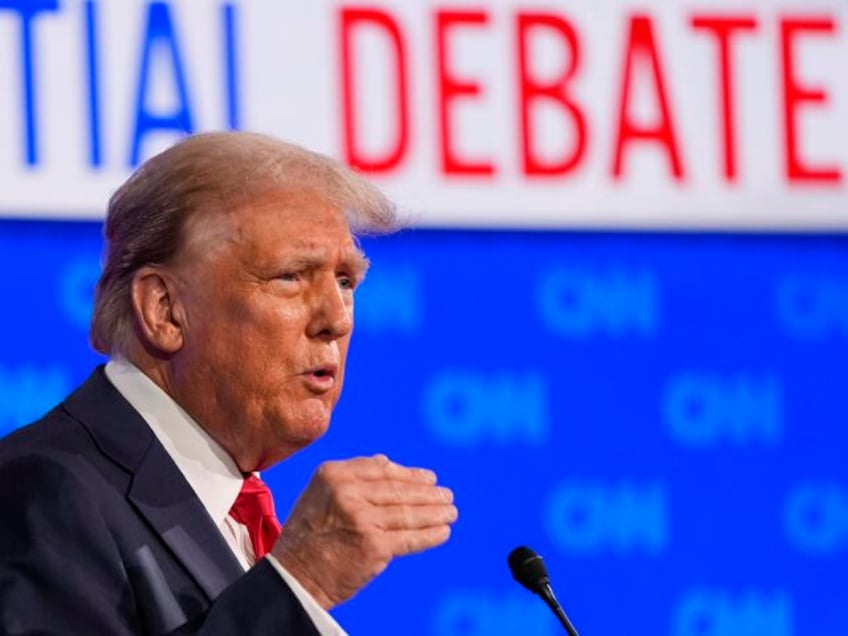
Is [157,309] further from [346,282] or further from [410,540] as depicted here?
[410,540]

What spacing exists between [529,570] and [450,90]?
138 cm

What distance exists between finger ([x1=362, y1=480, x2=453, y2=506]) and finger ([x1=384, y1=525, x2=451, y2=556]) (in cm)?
2

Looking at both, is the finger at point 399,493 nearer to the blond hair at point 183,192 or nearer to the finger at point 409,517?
the finger at point 409,517

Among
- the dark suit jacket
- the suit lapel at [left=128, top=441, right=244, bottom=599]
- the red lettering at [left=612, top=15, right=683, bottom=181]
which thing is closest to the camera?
the dark suit jacket

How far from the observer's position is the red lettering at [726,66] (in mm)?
3072

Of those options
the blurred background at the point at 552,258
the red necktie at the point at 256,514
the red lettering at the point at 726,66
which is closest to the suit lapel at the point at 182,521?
the red necktie at the point at 256,514

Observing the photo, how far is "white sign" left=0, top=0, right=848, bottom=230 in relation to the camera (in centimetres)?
278

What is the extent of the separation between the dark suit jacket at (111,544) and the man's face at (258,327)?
0.08 meters

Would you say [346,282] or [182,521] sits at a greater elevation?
[346,282]

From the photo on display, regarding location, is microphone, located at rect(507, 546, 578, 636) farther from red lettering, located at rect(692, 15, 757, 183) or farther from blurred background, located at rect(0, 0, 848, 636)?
red lettering, located at rect(692, 15, 757, 183)

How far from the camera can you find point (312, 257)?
1740mm

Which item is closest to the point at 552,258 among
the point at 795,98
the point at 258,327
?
the point at 795,98

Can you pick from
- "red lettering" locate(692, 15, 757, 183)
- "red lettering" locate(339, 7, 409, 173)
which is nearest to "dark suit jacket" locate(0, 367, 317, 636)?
"red lettering" locate(339, 7, 409, 173)

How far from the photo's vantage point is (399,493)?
152cm
